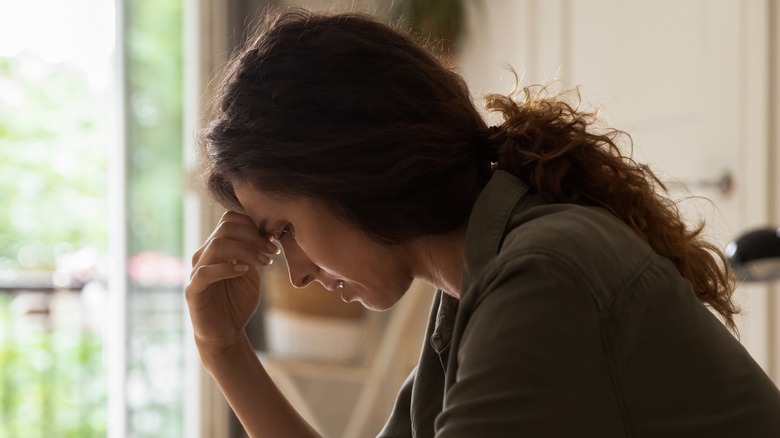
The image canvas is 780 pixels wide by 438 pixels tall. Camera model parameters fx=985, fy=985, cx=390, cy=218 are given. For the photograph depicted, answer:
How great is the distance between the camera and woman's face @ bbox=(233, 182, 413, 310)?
Result: 3.52ft

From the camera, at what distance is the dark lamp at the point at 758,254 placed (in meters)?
1.00

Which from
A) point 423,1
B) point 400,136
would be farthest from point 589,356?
point 423,1

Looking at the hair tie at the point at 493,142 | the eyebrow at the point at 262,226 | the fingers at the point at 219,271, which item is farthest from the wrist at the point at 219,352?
the hair tie at the point at 493,142

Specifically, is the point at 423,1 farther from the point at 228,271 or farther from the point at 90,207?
the point at 90,207

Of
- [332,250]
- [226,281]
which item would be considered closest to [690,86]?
[226,281]

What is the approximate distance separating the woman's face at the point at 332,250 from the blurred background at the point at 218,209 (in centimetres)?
30

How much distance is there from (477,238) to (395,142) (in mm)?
148

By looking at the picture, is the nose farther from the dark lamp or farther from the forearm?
the dark lamp

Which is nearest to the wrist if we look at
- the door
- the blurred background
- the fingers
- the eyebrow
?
the fingers

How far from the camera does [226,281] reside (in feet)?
4.50

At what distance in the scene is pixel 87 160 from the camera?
5.44m

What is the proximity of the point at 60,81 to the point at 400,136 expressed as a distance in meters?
4.90

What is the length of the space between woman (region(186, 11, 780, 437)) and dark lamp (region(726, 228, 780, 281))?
4 centimetres

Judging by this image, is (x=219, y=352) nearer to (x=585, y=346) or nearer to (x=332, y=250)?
(x=332, y=250)
